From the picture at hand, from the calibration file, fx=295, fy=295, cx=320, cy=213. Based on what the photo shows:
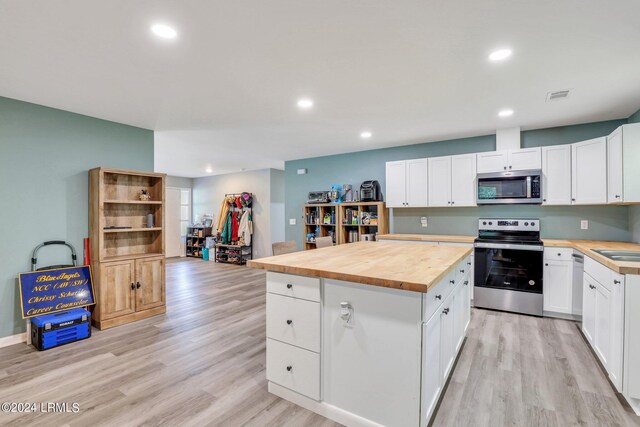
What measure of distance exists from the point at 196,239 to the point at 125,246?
213 inches

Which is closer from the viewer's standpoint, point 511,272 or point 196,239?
Answer: point 511,272

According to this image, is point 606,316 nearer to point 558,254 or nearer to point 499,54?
point 558,254

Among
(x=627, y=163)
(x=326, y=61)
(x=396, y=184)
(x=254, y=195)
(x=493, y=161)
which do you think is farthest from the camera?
(x=254, y=195)

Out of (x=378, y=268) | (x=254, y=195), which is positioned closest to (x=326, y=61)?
(x=378, y=268)

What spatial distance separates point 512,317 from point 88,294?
507 cm

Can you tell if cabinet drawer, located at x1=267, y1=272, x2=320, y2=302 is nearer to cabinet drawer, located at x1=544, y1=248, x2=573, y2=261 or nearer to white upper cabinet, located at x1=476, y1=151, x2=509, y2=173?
cabinet drawer, located at x1=544, y1=248, x2=573, y2=261

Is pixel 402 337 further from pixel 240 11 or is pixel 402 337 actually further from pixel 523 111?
pixel 523 111

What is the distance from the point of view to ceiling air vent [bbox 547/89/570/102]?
2.91 meters

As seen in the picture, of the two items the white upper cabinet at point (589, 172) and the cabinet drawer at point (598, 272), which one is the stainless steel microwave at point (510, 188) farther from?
the cabinet drawer at point (598, 272)

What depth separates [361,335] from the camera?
1.73 metres

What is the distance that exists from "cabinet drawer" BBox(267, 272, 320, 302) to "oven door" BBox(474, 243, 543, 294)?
292cm

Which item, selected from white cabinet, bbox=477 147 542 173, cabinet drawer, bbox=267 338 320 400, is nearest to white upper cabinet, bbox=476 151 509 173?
white cabinet, bbox=477 147 542 173

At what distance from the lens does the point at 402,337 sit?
159 cm

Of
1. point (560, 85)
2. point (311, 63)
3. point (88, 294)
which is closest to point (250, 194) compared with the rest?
point (88, 294)
